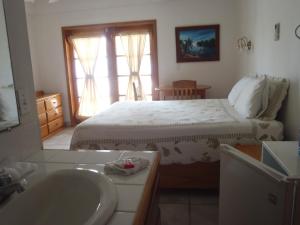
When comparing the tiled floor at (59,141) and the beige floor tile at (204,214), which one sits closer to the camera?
the beige floor tile at (204,214)

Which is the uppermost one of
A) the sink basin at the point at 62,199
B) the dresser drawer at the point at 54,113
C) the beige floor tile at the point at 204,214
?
the sink basin at the point at 62,199

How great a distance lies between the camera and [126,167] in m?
0.95

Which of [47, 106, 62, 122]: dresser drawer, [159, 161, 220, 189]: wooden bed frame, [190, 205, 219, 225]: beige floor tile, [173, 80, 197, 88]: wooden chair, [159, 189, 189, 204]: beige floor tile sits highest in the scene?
[173, 80, 197, 88]: wooden chair

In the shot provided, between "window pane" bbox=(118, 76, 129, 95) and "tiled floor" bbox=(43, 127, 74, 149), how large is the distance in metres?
1.26

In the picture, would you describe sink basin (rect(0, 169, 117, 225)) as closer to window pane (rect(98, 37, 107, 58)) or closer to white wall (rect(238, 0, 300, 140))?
white wall (rect(238, 0, 300, 140))

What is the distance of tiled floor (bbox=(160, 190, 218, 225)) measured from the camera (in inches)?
79.4

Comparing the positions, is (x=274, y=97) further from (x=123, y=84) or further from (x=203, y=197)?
(x=123, y=84)

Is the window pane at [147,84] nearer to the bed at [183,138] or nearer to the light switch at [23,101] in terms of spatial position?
the bed at [183,138]

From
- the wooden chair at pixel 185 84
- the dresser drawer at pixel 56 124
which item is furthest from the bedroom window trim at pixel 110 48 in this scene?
the wooden chair at pixel 185 84

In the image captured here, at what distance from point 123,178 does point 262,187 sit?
2.09ft

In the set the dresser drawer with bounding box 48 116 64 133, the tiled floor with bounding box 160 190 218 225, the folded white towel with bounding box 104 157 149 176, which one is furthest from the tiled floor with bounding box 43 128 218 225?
the dresser drawer with bounding box 48 116 64 133

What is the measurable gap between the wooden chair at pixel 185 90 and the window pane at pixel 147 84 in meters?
0.61

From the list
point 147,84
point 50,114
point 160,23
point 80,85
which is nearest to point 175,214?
point 147,84

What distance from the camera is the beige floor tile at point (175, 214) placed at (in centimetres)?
200
